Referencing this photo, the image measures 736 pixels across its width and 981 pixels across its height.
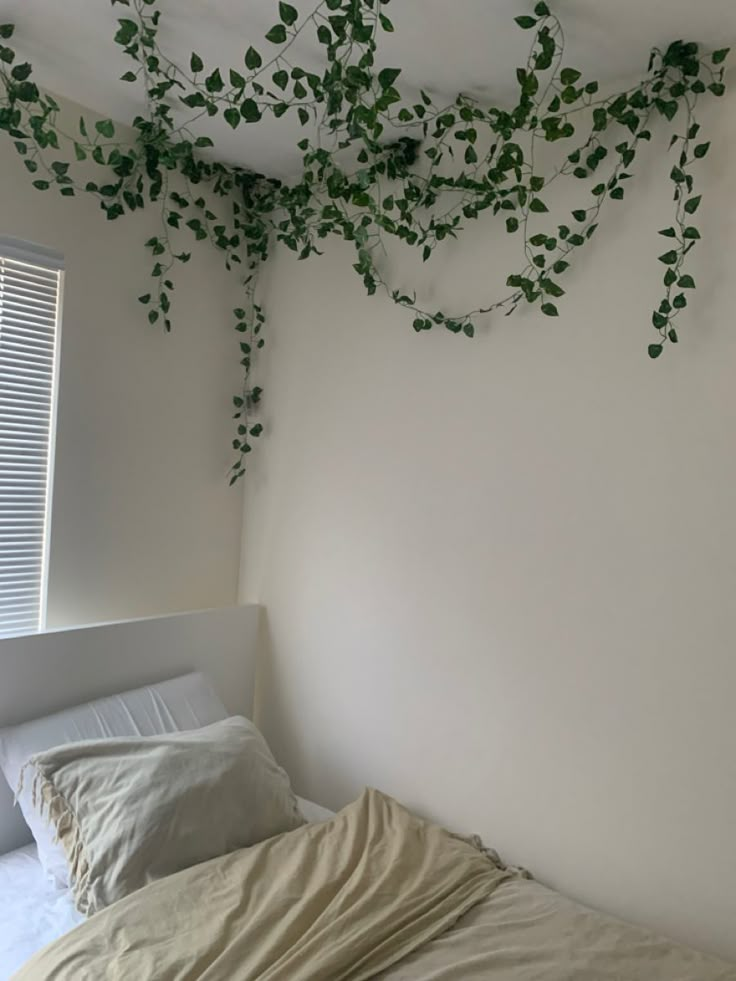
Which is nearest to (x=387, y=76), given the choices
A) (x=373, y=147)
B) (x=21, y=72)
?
(x=373, y=147)

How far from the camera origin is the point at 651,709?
1.76 metres

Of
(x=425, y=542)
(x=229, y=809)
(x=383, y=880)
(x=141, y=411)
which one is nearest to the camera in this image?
(x=383, y=880)

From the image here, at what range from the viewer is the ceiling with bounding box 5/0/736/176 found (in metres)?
1.58

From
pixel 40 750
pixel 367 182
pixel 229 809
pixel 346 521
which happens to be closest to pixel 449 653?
pixel 346 521

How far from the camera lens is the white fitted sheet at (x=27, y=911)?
4.90 ft

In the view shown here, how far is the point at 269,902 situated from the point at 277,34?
1.85 m

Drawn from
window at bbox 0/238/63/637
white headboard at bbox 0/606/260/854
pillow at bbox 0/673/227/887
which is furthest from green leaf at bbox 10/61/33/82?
pillow at bbox 0/673/227/887

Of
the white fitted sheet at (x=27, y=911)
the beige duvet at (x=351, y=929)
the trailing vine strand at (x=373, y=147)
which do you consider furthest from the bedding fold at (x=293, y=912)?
the trailing vine strand at (x=373, y=147)

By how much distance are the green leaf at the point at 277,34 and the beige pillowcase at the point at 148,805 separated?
1650 millimetres

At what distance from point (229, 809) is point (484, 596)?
0.85 m

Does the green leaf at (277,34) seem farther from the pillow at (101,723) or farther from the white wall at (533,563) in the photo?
the pillow at (101,723)

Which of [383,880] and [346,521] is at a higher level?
[346,521]

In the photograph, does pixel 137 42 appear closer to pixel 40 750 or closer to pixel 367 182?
pixel 367 182

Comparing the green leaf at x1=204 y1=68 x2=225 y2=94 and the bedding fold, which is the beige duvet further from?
the green leaf at x1=204 y1=68 x2=225 y2=94
